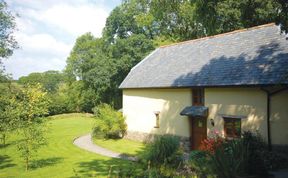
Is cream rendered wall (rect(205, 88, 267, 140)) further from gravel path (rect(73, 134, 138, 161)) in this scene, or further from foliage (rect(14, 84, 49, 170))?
foliage (rect(14, 84, 49, 170))

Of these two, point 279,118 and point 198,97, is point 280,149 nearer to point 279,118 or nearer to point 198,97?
point 279,118

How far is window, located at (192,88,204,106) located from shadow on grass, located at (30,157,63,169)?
1037cm

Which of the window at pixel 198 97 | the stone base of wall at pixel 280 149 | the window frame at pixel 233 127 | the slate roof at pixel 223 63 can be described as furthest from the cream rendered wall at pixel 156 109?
the stone base of wall at pixel 280 149

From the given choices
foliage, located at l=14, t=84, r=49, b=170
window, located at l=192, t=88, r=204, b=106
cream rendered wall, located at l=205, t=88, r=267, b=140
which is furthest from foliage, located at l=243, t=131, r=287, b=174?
foliage, located at l=14, t=84, r=49, b=170

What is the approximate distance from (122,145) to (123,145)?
0.09 meters

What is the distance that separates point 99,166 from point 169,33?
34.8 metres

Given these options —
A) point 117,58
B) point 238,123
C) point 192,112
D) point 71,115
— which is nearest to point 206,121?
point 192,112

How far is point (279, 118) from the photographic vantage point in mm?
16516

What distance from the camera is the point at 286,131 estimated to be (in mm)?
16188

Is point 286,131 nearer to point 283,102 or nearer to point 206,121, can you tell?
point 283,102

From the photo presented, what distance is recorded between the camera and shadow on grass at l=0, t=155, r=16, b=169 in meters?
19.4

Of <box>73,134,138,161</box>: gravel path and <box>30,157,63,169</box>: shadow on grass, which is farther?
<box>73,134,138,161</box>: gravel path

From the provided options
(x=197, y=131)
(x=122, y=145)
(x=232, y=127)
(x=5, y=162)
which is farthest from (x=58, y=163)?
(x=232, y=127)

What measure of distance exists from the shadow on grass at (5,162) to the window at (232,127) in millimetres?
14085
